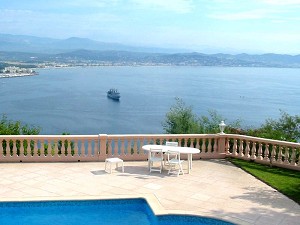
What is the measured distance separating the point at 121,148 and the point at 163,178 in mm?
2303

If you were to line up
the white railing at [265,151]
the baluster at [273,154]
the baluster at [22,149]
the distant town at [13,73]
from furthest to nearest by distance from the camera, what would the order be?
the distant town at [13,73], the baluster at [273,154], the white railing at [265,151], the baluster at [22,149]

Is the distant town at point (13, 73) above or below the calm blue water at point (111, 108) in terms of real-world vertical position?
above

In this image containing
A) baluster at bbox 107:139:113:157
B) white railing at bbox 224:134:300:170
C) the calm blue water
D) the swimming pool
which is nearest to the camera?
the swimming pool

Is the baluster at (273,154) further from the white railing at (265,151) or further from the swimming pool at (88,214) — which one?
the swimming pool at (88,214)

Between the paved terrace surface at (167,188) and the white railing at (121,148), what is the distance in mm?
371

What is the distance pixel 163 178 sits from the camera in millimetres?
10297

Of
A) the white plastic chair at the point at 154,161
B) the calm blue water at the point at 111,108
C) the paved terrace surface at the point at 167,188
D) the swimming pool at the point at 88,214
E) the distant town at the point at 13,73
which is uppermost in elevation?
the distant town at the point at 13,73

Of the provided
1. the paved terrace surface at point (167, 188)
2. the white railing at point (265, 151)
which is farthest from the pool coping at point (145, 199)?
the white railing at point (265, 151)

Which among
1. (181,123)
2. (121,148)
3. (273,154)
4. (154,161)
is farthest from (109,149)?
(181,123)

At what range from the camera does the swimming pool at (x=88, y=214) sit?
24.8ft

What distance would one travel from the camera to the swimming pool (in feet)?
24.8

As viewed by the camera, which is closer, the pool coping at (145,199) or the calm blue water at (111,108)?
the pool coping at (145,199)

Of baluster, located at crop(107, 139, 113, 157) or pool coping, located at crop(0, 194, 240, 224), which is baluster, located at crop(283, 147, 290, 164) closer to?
pool coping, located at crop(0, 194, 240, 224)

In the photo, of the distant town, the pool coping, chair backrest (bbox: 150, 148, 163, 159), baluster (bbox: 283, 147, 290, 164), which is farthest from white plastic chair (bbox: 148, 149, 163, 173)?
the distant town
